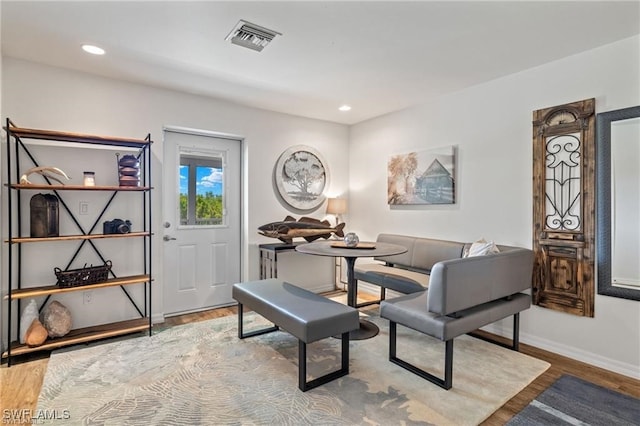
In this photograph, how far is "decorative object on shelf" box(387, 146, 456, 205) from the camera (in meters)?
3.65

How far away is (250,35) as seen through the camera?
2385 millimetres

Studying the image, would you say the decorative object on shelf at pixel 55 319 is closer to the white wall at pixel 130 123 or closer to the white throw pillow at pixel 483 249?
the white wall at pixel 130 123

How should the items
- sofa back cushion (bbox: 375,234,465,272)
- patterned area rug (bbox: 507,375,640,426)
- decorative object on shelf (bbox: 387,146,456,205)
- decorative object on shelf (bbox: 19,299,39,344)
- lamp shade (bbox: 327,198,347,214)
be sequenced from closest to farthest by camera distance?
patterned area rug (bbox: 507,375,640,426) → decorative object on shelf (bbox: 19,299,39,344) → sofa back cushion (bbox: 375,234,465,272) → decorative object on shelf (bbox: 387,146,456,205) → lamp shade (bbox: 327,198,347,214)

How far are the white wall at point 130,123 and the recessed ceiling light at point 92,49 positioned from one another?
563 millimetres

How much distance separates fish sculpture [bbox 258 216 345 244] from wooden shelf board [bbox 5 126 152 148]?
1.61 meters

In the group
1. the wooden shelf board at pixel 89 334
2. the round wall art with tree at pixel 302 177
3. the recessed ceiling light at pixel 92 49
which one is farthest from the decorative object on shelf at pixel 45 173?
the round wall art with tree at pixel 302 177

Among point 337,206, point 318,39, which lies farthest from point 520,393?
point 337,206

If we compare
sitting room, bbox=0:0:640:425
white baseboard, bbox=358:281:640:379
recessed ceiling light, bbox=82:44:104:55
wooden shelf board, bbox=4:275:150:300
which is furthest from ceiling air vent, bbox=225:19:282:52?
white baseboard, bbox=358:281:640:379

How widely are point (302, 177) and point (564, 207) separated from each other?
3024 mm

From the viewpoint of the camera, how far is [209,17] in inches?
85.1

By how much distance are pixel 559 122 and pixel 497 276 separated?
1463mm

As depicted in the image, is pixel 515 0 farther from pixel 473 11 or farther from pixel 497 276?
pixel 497 276

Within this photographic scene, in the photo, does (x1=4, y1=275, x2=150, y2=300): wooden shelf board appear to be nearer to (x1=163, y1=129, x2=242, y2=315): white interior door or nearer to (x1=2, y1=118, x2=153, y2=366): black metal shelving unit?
(x1=2, y1=118, x2=153, y2=366): black metal shelving unit

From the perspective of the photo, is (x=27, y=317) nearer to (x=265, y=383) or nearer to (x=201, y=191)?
(x=201, y=191)
